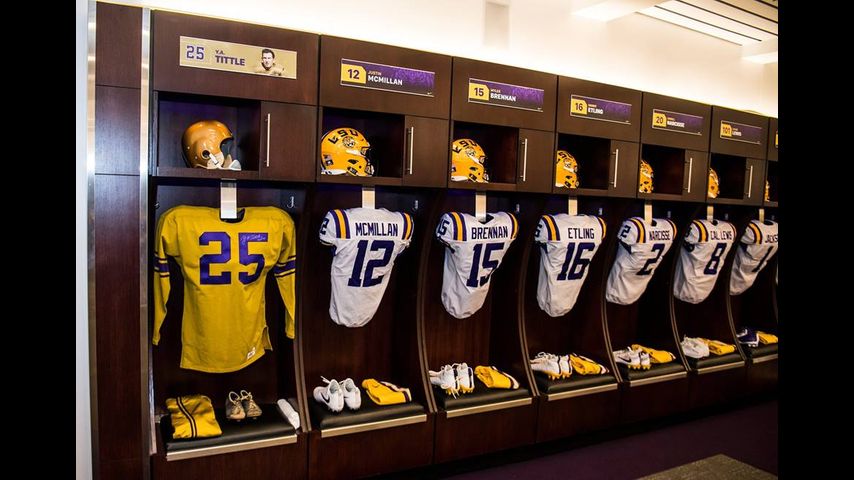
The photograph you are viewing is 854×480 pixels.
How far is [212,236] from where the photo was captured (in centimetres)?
268

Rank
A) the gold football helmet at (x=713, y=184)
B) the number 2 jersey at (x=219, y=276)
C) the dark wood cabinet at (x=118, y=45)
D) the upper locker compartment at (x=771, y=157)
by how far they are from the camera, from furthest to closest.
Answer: the upper locker compartment at (x=771, y=157)
the gold football helmet at (x=713, y=184)
the number 2 jersey at (x=219, y=276)
the dark wood cabinet at (x=118, y=45)

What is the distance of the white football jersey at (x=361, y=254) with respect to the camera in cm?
297

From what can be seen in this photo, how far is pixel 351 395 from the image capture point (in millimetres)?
3012

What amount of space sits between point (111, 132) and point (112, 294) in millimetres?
674

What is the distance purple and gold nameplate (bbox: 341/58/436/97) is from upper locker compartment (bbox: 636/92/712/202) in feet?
5.59

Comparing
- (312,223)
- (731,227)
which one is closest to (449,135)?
(312,223)

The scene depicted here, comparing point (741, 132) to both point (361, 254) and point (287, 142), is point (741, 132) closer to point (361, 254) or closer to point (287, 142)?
point (361, 254)

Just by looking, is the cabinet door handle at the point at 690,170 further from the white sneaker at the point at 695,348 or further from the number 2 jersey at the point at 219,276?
the number 2 jersey at the point at 219,276

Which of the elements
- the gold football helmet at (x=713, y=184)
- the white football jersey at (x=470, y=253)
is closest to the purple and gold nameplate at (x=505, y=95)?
the white football jersey at (x=470, y=253)

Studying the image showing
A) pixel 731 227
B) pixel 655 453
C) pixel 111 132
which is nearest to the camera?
pixel 111 132

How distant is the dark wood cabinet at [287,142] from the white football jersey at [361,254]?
33 cm
